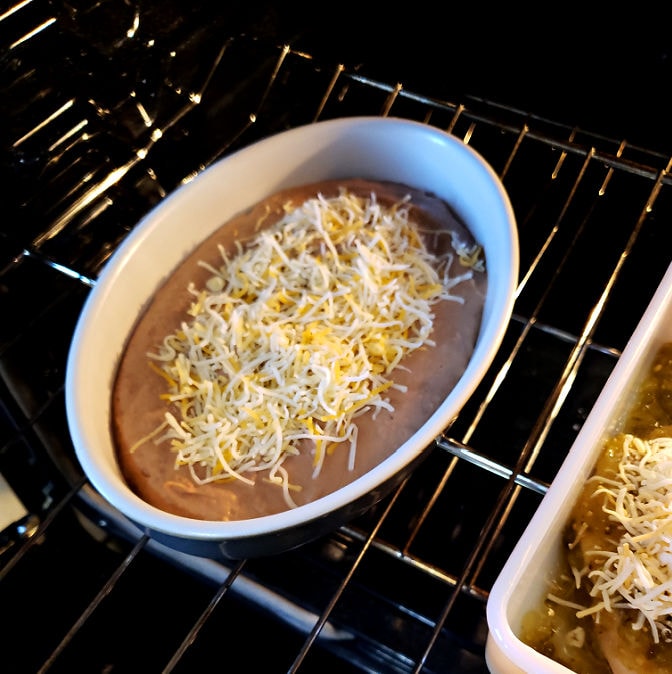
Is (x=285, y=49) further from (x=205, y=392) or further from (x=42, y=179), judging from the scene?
(x=205, y=392)

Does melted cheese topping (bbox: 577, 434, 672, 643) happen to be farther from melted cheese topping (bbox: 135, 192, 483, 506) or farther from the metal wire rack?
melted cheese topping (bbox: 135, 192, 483, 506)

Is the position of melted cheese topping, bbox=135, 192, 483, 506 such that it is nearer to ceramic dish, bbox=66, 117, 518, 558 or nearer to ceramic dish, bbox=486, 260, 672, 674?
ceramic dish, bbox=66, 117, 518, 558

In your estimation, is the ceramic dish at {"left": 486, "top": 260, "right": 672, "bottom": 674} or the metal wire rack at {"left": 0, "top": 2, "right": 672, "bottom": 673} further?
the metal wire rack at {"left": 0, "top": 2, "right": 672, "bottom": 673}

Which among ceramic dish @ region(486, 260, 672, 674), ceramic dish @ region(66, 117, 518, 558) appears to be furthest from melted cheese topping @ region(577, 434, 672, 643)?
ceramic dish @ region(66, 117, 518, 558)

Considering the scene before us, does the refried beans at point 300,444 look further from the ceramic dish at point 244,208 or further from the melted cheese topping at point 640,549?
the melted cheese topping at point 640,549

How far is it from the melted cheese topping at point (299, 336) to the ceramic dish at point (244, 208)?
5 centimetres

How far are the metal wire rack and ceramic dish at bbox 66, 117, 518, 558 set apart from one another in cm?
5

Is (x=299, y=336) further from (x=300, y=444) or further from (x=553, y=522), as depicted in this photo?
(x=553, y=522)

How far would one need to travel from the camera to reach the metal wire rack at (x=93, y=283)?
759mm

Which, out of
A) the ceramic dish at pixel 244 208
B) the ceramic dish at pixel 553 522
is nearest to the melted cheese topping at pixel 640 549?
the ceramic dish at pixel 553 522

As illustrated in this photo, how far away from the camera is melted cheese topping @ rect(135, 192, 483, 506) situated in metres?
0.70

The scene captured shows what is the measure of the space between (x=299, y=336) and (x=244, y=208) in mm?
236

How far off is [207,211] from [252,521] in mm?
409

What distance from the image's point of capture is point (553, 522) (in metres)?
0.57
